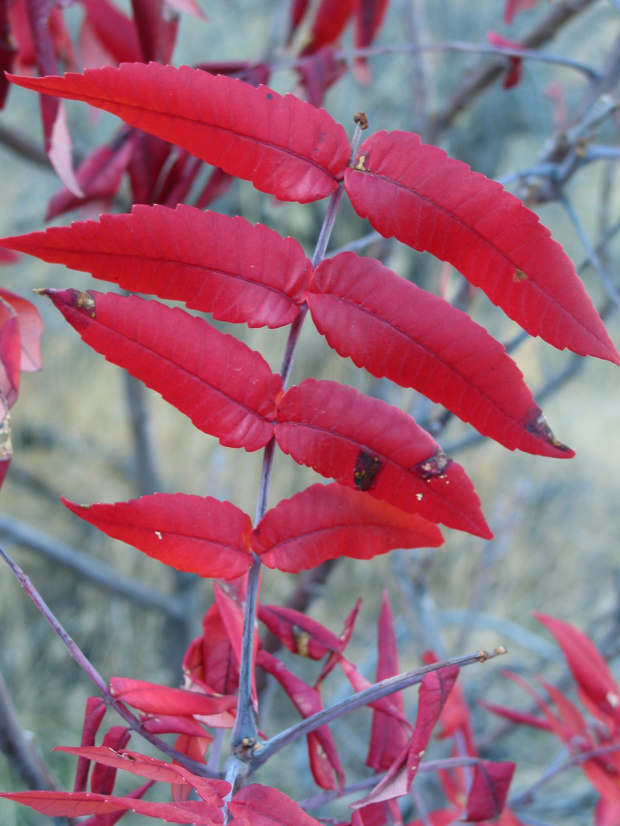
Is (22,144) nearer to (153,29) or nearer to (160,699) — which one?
(153,29)

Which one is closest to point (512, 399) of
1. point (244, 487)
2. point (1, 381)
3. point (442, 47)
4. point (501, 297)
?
point (501, 297)

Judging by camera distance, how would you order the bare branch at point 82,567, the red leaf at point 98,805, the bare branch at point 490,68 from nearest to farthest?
the red leaf at point 98,805 < the bare branch at point 490,68 < the bare branch at point 82,567

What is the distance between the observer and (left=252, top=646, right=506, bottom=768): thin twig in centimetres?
16

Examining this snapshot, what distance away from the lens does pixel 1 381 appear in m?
0.20

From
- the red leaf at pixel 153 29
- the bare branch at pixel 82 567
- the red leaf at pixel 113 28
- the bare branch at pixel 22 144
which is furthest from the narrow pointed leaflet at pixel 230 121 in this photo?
the bare branch at pixel 82 567

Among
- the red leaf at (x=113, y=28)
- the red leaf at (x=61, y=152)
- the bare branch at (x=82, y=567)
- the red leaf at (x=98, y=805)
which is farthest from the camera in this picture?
the bare branch at (x=82, y=567)

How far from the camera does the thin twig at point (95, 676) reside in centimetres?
16

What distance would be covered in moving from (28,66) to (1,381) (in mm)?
240

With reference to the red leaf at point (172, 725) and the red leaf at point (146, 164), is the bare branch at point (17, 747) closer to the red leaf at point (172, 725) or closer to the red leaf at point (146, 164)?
the red leaf at point (172, 725)

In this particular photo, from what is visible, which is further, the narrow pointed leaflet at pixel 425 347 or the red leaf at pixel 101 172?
the red leaf at pixel 101 172

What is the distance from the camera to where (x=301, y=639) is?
0.74ft

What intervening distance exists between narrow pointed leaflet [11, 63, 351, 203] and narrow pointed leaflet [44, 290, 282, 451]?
0.05 metres

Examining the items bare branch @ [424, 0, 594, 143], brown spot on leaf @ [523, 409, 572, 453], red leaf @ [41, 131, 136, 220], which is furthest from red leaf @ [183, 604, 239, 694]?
bare branch @ [424, 0, 594, 143]

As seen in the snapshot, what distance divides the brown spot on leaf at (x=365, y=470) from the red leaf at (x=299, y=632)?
75 millimetres
